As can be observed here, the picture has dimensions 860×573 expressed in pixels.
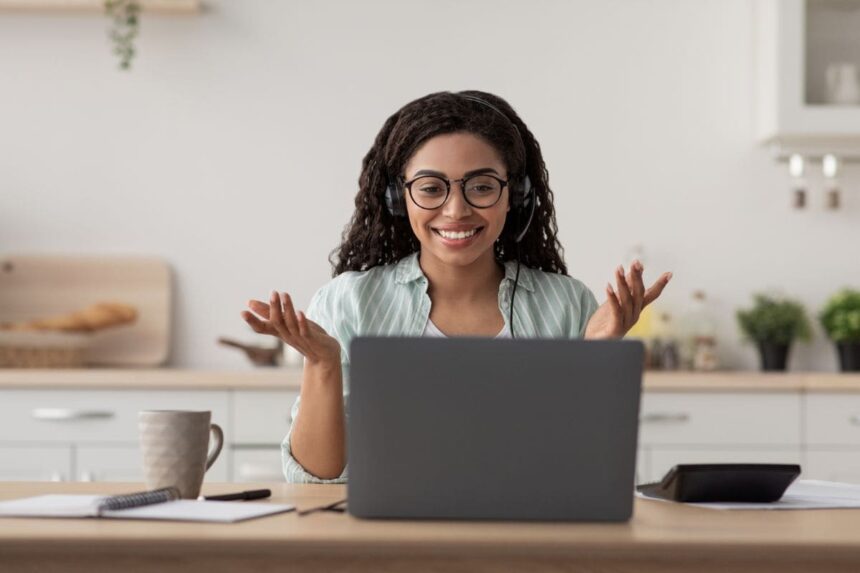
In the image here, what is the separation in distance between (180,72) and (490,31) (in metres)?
1.00

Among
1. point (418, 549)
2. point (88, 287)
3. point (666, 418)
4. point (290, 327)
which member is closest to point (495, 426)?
point (418, 549)

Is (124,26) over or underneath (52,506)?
over

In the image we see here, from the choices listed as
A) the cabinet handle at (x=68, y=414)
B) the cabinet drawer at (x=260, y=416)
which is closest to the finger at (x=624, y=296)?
the cabinet drawer at (x=260, y=416)

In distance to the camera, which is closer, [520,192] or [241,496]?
[241,496]

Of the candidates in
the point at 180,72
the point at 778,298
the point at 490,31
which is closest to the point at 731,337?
the point at 778,298

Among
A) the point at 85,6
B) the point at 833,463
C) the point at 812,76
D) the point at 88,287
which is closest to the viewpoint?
the point at 833,463

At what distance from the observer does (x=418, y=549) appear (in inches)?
42.4

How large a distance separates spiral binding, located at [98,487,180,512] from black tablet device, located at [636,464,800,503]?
564mm

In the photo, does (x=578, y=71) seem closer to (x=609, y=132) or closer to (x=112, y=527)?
(x=609, y=132)

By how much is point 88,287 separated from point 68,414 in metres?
0.65

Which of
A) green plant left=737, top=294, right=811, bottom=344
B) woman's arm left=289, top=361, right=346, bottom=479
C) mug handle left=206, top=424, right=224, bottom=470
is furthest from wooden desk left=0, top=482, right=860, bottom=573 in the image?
green plant left=737, top=294, right=811, bottom=344

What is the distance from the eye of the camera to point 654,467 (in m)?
3.31

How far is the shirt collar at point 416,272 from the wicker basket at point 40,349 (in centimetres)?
175

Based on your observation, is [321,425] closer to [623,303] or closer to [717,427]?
[623,303]
